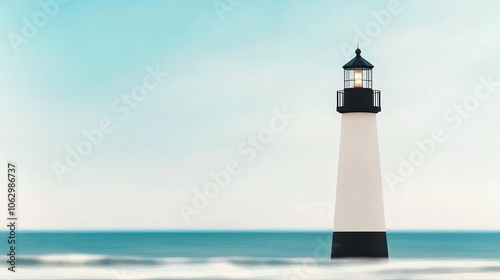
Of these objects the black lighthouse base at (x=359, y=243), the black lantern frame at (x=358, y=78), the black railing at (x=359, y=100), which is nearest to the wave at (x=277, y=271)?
the black lighthouse base at (x=359, y=243)

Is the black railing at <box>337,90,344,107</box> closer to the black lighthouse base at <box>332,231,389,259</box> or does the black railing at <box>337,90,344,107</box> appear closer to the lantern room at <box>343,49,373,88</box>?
the lantern room at <box>343,49,373,88</box>

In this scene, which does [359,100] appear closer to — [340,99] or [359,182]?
[340,99]

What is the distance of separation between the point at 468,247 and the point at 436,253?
20.3 ft

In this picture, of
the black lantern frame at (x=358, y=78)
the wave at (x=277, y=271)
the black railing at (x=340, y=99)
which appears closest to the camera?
the black railing at (x=340, y=99)

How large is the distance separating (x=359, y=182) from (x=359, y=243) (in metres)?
1.06

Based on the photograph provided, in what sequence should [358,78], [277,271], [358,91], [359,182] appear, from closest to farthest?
[359,182], [358,91], [358,78], [277,271]

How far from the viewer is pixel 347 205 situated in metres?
18.2

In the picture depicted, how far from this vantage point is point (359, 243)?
717 inches

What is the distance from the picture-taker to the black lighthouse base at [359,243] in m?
18.2

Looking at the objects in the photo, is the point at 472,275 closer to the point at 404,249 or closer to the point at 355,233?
the point at 355,233

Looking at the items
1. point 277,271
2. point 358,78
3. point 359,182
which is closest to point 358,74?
point 358,78

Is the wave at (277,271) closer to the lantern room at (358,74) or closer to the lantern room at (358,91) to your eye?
the lantern room at (358,91)

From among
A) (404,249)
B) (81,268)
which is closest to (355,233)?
(81,268)

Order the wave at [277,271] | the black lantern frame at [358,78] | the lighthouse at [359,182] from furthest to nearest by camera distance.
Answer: the wave at [277,271] → the black lantern frame at [358,78] → the lighthouse at [359,182]
